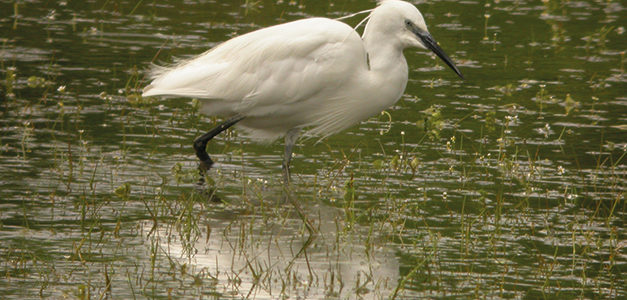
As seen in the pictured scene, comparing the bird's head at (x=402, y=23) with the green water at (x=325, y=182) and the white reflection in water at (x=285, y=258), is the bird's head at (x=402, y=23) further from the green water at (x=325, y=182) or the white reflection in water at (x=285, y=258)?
the white reflection in water at (x=285, y=258)

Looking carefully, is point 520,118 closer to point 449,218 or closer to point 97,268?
point 449,218

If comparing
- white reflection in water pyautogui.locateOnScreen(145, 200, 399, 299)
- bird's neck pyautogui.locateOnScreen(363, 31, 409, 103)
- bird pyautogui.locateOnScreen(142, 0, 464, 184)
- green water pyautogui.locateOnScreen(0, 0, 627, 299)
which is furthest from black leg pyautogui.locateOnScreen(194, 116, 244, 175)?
white reflection in water pyautogui.locateOnScreen(145, 200, 399, 299)

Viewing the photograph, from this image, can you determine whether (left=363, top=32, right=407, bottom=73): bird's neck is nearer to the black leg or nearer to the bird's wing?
the bird's wing

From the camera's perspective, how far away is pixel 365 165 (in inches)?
359

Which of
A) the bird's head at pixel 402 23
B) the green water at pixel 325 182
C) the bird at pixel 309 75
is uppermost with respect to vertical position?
the bird's head at pixel 402 23

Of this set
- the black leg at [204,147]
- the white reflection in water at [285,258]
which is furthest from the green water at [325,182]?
the black leg at [204,147]

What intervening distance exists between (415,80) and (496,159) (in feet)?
9.65

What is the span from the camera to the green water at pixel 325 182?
250 inches

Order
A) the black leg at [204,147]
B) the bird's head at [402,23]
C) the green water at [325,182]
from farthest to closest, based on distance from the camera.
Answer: the black leg at [204,147] < the bird's head at [402,23] < the green water at [325,182]

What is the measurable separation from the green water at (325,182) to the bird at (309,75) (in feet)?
1.32

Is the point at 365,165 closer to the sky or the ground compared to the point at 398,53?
closer to the ground

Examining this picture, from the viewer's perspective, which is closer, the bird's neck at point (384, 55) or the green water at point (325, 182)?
the green water at point (325, 182)

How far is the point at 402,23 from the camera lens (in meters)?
8.39

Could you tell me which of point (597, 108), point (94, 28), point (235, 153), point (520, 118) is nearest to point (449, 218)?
point (235, 153)
